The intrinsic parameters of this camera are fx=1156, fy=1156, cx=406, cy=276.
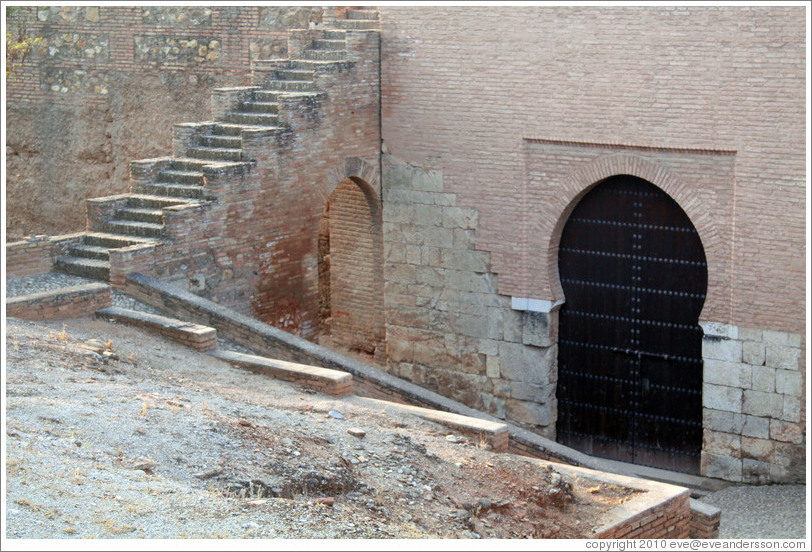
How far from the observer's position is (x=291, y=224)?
42.9 ft

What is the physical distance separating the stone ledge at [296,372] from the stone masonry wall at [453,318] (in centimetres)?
350

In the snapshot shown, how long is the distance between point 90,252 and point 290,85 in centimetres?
306

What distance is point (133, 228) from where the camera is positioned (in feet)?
40.2

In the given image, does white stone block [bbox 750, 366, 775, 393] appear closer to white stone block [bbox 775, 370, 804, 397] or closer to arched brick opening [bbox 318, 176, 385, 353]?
white stone block [bbox 775, 370, 804, 397]

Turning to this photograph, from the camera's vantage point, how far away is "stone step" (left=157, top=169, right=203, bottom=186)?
12.6m

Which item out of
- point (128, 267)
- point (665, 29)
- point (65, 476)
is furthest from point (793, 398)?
point (65, 476)

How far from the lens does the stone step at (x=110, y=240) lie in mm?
12109

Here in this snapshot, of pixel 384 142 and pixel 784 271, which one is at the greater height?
pixel 384 142

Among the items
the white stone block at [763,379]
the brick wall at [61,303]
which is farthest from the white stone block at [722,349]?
the brick wall at [61,303]

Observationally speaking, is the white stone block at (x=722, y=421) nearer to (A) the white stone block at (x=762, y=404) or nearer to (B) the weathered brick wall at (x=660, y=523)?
(A) the white stone block at (x=762, y=404)

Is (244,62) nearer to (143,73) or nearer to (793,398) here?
(143,73)

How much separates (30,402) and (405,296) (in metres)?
6.57

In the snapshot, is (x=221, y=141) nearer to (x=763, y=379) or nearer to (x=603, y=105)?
(x=603, y=105)

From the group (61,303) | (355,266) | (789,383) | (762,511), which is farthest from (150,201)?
(762,511)
